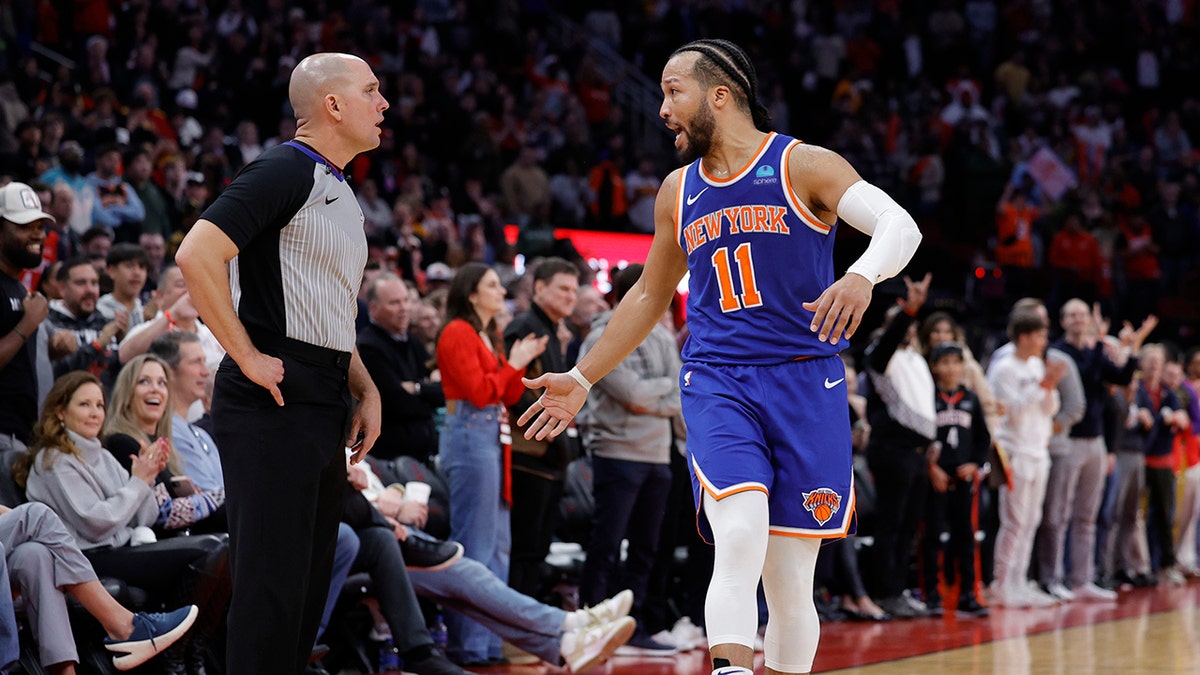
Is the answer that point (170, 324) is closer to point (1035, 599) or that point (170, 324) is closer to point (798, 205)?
point (798, 205)

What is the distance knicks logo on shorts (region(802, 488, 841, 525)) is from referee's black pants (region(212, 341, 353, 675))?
1.43 metres

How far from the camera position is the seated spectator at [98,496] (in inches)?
231

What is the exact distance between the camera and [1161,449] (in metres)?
12.6

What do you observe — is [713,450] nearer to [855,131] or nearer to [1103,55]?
[855,131]

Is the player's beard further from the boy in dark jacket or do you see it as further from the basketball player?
the boy in dark jacket

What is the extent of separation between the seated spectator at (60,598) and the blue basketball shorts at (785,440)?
8.22 ft

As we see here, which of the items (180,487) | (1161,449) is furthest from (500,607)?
(1161,449)

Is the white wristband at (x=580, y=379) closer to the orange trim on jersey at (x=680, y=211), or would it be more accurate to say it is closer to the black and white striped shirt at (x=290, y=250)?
the orange trim on jersey at (x=680, y=211)

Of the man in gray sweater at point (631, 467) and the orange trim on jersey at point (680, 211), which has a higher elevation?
the orange trim on jersey at point (680, 211)

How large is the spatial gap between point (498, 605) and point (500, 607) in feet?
0.05

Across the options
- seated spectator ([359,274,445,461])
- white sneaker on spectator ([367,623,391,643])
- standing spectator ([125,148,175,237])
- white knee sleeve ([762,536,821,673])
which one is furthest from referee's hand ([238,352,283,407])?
standing spectator ([125,148,175,237])

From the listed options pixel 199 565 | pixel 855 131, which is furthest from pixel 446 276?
pixel 855 131

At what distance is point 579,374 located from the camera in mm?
4543

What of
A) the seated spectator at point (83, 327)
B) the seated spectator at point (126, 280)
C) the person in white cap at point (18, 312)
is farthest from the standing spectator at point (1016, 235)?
the person in white cap at point (18, 312)
